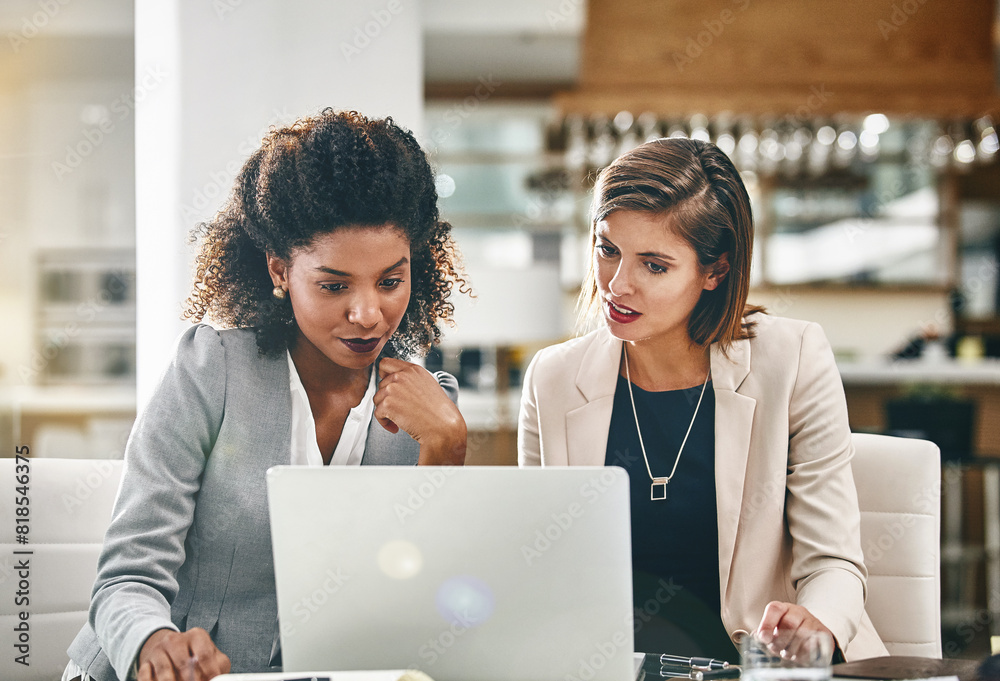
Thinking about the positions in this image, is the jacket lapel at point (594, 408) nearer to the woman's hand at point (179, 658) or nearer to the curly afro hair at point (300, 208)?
the curly afro hair at point (300, 208)

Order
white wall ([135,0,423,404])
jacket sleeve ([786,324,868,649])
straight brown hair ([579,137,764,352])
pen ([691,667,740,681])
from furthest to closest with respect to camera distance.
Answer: white wall ([135,0,423,404]) → straight brown hair ([579,137,764,352]) → jacket sleeve ([786,324,868,649]) → pen ([691,667,740,681])

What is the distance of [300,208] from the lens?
1215 millimetres

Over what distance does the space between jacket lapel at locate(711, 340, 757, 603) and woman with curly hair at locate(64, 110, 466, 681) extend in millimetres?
422

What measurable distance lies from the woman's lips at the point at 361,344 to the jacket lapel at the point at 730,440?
22.2 inches

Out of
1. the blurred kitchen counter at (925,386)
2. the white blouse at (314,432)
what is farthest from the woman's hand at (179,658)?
the blurred kitchen counter at (925,386)

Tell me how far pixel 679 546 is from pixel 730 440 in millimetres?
192

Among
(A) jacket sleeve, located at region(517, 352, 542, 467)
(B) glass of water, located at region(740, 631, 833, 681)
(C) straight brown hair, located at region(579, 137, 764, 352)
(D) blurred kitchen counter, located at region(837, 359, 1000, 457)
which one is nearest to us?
(B) glass of water, located at region(740, 631, 833, 681)

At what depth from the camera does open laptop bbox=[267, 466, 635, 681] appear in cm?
82

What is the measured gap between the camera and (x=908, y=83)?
365cm

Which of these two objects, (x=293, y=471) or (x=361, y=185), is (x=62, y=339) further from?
(x=293, y=471)

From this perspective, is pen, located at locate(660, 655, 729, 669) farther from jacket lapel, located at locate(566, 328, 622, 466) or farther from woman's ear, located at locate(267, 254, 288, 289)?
woman's ear, located at locate(267, 254, 288, 289)

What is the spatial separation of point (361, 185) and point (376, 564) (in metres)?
0.61

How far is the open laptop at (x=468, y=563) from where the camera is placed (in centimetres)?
82

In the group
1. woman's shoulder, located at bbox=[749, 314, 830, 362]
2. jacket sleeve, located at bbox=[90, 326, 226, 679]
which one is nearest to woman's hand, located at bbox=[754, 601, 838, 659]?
woman's shoulder, located at bbox=[749, 314, 830, 362]
